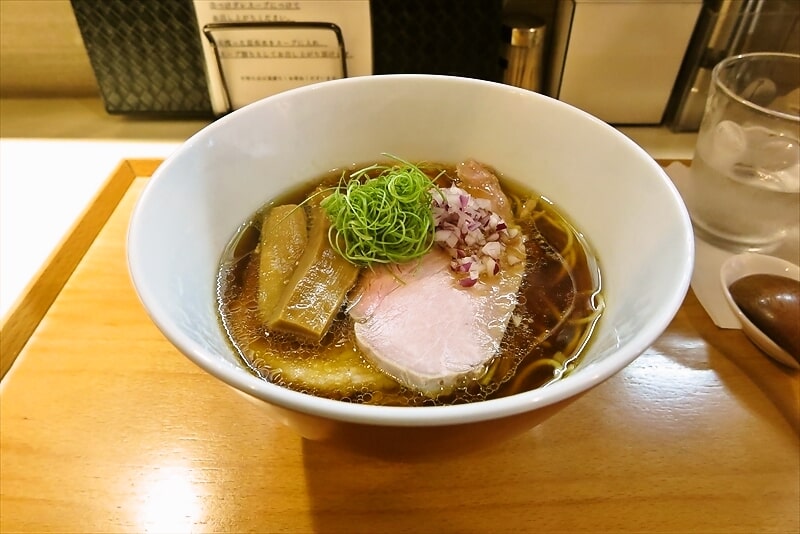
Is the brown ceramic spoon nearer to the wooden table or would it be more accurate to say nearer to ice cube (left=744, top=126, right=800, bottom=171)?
the wooden table

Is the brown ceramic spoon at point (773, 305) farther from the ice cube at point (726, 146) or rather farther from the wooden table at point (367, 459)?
the ice cube at point (726, 146)

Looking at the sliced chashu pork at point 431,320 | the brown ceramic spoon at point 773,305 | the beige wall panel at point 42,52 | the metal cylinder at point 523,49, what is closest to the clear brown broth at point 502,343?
Answer: the sliced chashu pork at point 431,320

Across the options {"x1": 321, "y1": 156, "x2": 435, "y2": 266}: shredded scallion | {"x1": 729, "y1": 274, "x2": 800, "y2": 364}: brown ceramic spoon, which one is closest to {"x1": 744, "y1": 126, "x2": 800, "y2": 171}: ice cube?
{"x1": 729, "y1": 274, "x2": 800, "y2": 364}: brown ceramic spoon

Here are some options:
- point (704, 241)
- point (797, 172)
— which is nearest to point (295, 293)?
point (704, 241)

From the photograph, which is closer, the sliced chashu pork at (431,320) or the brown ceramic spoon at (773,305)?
the sliced chashu pork at (431,320)

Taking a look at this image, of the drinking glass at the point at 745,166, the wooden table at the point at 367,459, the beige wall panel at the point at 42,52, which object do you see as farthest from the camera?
the beige wall panel at the point at 42,52

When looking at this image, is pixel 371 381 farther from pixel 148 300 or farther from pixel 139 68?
pixel 139 68

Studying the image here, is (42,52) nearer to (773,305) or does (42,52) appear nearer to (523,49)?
(523,49)
